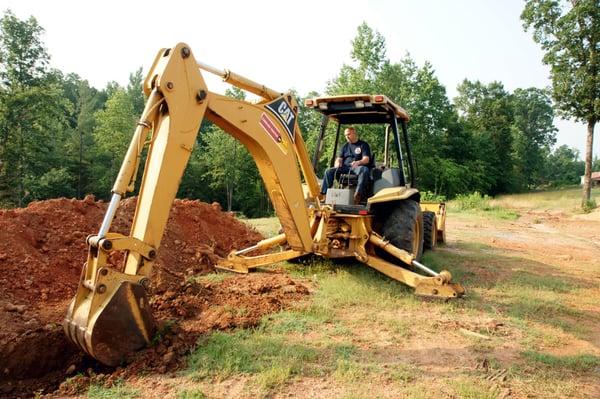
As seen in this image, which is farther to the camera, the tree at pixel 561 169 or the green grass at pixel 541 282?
the tree at pixel 561 169

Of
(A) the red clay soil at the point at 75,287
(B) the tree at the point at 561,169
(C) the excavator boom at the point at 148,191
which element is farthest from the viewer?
(B) the tree at the point at 561,169

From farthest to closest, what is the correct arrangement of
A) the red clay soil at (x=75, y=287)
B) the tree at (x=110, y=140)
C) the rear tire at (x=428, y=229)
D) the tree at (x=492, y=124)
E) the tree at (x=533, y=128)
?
the tree at (x=533, y=128) → the tree at (x=492, y=124) → the tree at (x=110, y=140) → the rear tire at (x=428, y=229) → the red clay soil at (x=75, y=287)

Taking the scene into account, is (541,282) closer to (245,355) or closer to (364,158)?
(364,158)

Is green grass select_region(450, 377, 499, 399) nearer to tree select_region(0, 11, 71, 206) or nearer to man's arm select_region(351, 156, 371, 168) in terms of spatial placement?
man's arm select_region(351, 156, 371, 168)

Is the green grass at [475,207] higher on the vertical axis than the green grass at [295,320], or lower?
higher

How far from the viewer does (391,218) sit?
253 inches

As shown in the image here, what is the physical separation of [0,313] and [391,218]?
4.73 meters

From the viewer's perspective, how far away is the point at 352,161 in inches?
264

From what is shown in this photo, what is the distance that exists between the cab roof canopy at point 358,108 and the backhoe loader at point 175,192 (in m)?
0.02

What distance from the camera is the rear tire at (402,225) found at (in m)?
6.26

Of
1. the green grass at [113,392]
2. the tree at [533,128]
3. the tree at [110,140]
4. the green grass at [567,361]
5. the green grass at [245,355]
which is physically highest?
the tree at [533,128]

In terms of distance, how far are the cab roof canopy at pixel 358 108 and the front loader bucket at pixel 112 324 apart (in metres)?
4.00

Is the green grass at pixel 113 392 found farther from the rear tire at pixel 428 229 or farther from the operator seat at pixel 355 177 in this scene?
the rear tire at pixel 428 229

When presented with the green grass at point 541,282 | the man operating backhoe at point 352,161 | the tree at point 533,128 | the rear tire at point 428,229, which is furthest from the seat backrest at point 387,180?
the tree at point 533,128
